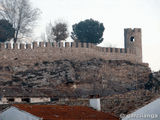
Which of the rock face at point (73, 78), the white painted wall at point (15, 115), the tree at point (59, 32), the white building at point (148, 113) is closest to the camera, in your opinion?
the white building at point (148, 113)

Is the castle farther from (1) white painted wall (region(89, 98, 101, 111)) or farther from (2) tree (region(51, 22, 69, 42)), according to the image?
(1) white painted wall (region(89, 98, 101, 111))

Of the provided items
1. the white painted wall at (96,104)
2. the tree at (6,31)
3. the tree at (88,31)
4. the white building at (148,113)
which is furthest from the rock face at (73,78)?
the white building at (148,113)

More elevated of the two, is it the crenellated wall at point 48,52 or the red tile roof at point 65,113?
the crenellated wall at point 48,52

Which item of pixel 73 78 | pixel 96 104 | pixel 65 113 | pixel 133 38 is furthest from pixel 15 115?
pixel 133 38

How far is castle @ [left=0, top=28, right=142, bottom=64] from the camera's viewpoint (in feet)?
168

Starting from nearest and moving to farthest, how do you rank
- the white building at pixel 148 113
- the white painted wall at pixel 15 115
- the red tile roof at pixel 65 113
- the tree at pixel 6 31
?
the white building at pixel 148 113 → the white painted wall at pixel 15 115 → the red tile roof at pixel 65 113 → the tree at pixel 6 31

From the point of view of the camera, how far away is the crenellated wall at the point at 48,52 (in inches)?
2012

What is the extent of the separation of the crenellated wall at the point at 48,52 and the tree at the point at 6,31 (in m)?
3.77

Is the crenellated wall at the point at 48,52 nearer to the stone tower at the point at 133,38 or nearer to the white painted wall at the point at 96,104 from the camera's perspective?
the stone tower at the point at 133,38

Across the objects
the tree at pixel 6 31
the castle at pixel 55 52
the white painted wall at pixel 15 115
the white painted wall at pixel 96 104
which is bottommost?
the white painted wall at pixel 15 115

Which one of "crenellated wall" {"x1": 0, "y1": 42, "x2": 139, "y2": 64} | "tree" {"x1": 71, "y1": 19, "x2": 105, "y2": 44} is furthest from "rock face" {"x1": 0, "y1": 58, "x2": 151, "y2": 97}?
"tree" {"x1": 71, "y1": 19, "x2": 105, "y2": 44}

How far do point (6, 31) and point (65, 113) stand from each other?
2647 centimetres

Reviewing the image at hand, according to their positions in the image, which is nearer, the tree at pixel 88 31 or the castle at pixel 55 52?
the castle at pixel 55 52

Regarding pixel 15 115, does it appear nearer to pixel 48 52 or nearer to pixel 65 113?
pixel 65 113
